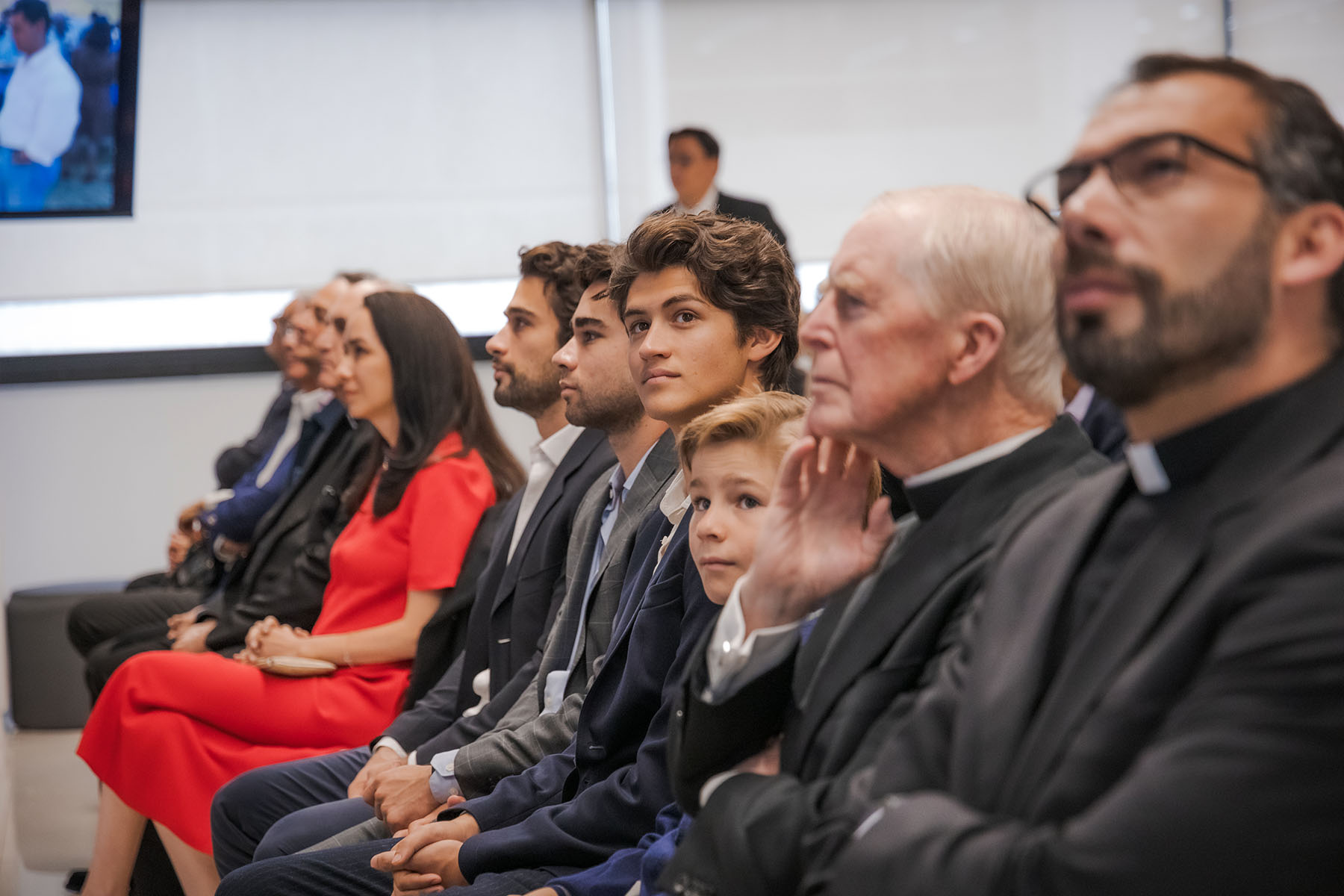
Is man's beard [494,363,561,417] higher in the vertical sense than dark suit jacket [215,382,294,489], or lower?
lower

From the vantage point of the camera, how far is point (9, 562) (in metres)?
6.71

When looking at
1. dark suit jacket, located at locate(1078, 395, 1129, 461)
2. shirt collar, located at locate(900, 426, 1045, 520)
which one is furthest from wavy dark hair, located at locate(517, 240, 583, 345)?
shirt collar, located at locate(900, 426, 1045, 520)

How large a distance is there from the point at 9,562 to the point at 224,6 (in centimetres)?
307

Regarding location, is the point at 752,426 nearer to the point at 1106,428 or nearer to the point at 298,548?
the point at 1106,428

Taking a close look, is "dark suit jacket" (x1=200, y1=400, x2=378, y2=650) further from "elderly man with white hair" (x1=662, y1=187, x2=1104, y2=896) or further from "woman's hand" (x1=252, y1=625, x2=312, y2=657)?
"elderly man with white hair" (x1=662, y1=187, x2=1104, y2=896)

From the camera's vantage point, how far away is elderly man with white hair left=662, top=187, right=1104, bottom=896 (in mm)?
1223

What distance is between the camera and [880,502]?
1369mm

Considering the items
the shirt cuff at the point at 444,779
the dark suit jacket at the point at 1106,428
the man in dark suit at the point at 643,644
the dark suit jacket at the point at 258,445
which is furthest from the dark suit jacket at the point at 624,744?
the dark suit jacket at the point at 258,445

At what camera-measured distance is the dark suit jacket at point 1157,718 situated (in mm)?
824

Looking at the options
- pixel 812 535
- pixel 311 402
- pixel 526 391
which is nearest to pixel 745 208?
pixel 311 402

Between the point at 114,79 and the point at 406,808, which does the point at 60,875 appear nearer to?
the point at 406,808

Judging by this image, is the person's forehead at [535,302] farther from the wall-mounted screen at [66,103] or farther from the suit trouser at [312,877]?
the wall-mounted screen at [66,103]

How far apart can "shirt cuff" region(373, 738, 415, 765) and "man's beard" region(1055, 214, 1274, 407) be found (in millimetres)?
2035

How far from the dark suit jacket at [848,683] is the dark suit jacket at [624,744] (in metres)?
0.38
